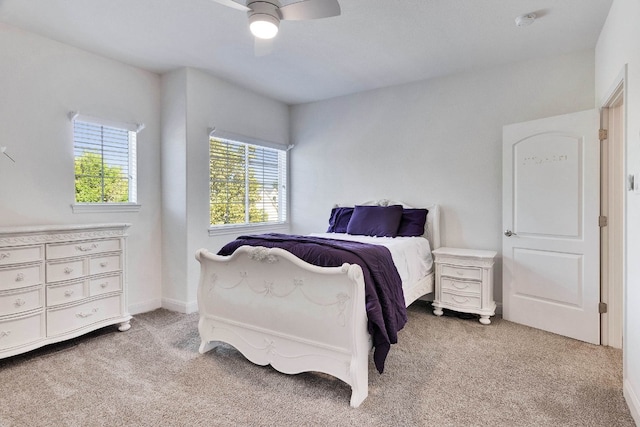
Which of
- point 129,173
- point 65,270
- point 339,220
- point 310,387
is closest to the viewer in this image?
point 310,387

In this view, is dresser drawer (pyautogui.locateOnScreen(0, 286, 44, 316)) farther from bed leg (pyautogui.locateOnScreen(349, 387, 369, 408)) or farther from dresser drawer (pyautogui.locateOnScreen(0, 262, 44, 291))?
bed leg (pyautogui.locateOnScreen(349, 387, 369, 408))

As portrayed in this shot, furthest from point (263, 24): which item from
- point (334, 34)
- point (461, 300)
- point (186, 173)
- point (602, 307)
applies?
point (602, 307)

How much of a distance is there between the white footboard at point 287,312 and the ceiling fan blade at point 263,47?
1.75 meters

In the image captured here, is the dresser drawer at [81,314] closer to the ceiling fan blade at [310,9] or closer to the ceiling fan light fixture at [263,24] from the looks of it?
the ceiling fan light fixture at [263,24]

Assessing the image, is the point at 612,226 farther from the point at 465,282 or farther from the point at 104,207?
the point at 104,207

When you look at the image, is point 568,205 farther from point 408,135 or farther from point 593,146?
point 408,135

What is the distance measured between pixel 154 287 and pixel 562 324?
4.03 meters

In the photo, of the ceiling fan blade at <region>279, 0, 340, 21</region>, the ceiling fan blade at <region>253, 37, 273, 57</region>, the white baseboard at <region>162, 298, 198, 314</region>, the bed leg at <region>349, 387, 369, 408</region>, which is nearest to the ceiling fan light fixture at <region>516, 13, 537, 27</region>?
the ceiling fan blade at <region>279, 0, 340, 21</region>

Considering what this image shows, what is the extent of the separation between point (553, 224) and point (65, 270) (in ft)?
13.5

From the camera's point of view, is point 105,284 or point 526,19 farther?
point 105,284

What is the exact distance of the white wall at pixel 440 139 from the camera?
3395 mm

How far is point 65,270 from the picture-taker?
2.75 m

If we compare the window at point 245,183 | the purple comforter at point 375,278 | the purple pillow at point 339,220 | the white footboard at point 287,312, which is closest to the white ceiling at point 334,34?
the window at point 245,183

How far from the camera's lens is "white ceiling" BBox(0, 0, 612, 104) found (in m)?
2.52
